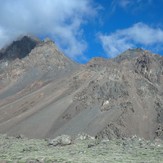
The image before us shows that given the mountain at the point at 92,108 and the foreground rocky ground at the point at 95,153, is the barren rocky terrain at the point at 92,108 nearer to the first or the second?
the mountain at the point at 92,108

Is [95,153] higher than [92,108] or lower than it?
lower

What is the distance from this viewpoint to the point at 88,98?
174500 millimetres

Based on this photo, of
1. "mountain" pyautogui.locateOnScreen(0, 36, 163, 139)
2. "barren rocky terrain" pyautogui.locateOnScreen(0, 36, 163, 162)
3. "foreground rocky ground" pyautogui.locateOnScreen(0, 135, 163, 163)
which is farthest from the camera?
"mountain" pyautogui.locateOnScreen(0, 36, 163, 139)

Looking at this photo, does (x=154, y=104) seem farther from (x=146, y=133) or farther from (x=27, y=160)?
(x=27, y=160)

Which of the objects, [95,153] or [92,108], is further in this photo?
[92,108]

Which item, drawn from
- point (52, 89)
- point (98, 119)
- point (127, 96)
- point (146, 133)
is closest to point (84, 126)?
point (98, 119)

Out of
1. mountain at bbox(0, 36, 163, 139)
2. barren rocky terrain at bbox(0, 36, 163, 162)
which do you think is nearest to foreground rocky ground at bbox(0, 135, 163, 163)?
barren rocky terrain at bbox(0, 36, 163, 162)

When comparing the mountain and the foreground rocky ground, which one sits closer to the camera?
the foreground rocky ground

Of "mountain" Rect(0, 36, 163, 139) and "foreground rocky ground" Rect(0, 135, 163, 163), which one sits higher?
"mountain" Rect(0, 36, 163, 139)

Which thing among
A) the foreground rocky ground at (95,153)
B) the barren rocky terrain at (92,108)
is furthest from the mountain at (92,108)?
the foreground rocky ground at (95,153)

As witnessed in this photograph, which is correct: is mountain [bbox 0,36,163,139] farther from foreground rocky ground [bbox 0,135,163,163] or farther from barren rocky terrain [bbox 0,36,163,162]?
foreground rocky ground [bbox 0,135,163,163]

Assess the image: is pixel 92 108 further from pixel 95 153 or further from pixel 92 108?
pixel 95 153

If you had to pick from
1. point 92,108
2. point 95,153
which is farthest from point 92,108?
point 95,153

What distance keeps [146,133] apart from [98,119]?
18.3m
